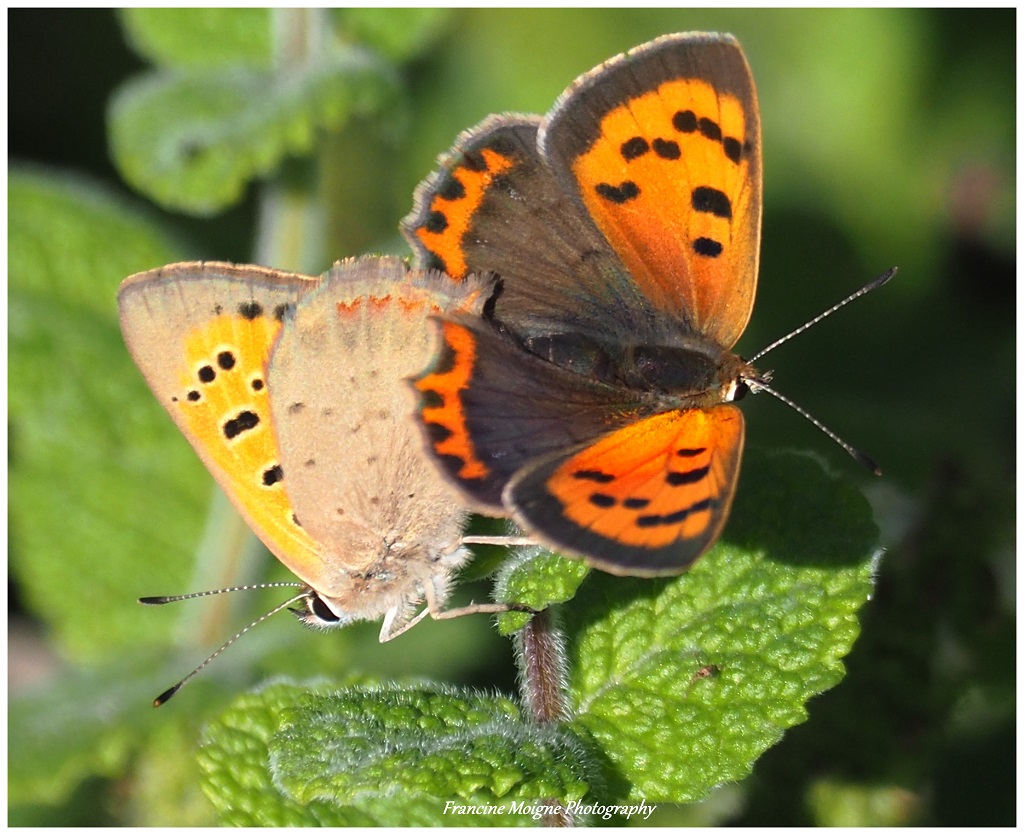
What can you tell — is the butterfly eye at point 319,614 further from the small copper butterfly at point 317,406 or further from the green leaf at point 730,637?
the green leaf at point 730,637

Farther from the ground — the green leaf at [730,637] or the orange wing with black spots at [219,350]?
the orange wing with black spots at [219,350]

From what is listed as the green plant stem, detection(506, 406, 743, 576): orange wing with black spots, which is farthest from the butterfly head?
detection(506, 406, 743, 576): orange wing with black spots

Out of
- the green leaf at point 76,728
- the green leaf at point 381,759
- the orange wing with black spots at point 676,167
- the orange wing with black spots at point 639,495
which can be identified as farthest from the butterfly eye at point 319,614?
the green leaf at point 76,728

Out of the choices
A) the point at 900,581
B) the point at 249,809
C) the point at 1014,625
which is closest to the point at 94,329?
the point at 249,809

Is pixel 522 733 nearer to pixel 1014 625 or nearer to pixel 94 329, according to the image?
pixel 1014 625

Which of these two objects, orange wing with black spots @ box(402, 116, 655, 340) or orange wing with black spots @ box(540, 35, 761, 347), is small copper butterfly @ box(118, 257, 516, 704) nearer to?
orange wing with black spots @ box(402, 116, 655, 340)
